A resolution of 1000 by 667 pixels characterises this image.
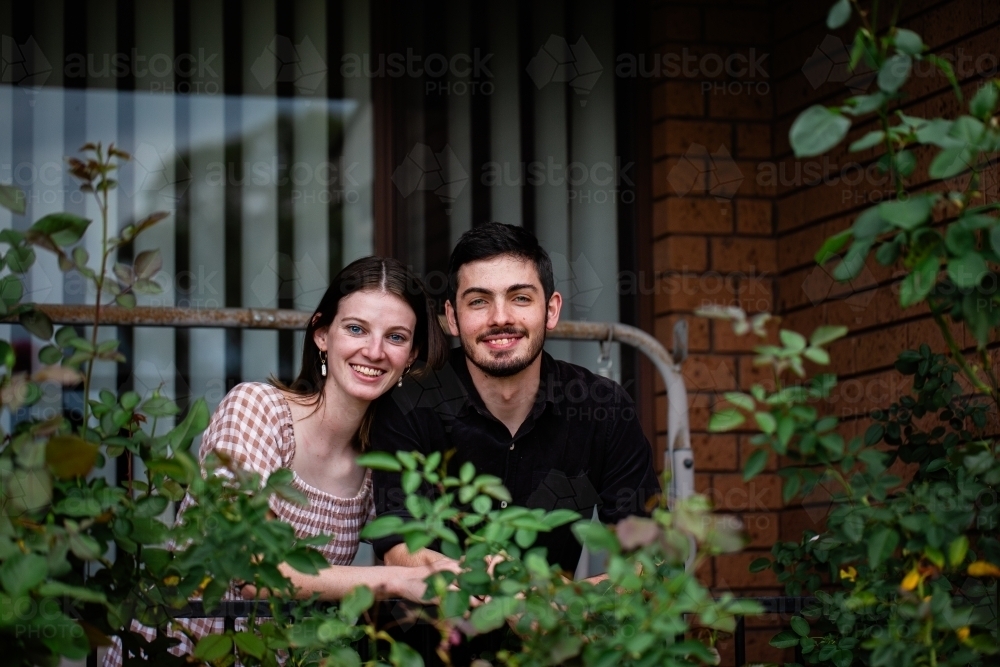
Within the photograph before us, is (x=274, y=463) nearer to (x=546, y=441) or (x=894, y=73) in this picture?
(x=546, y=441)

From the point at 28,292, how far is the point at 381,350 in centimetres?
158

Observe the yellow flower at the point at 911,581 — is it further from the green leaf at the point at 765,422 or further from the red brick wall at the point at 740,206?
the red brick wall at the point at 740,206

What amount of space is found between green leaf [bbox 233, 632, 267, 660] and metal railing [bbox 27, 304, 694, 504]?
1.77m

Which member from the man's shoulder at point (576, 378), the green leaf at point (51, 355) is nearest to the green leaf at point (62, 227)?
the green leaf at point (51, 355)

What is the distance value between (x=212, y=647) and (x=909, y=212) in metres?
0.93

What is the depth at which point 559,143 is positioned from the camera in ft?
13.6

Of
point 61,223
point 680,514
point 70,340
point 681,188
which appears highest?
point 681,188

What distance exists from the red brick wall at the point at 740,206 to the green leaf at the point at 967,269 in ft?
8.02

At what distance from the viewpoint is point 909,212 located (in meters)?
1.30

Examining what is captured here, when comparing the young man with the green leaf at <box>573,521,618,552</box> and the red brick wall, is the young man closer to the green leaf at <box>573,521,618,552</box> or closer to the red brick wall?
the red brick wall

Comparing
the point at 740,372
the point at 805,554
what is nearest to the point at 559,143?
the point at 740,372

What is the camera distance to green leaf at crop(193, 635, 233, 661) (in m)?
1.46

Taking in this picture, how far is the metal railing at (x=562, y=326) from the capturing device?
125 inches

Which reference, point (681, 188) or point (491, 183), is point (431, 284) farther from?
point (681, 188)
